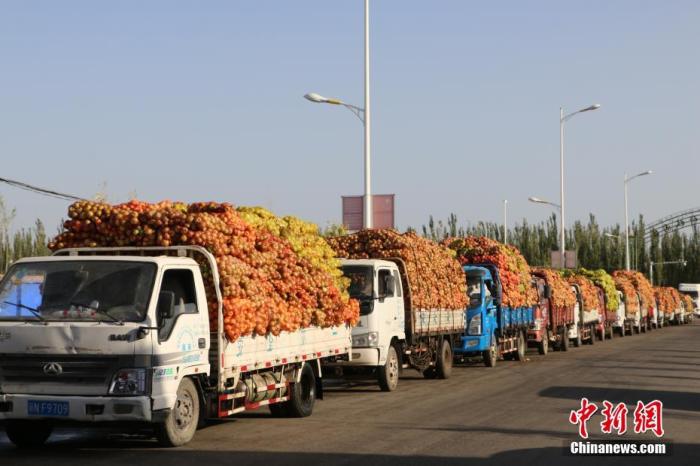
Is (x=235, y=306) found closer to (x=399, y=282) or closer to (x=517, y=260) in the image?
(x=399, y=282)

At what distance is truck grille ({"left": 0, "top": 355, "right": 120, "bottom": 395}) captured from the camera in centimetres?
1152

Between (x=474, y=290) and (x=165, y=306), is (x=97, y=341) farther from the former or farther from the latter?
(x=474, y=290)

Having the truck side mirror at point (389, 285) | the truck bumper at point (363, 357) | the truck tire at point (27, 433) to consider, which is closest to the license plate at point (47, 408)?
the truck tire at point (27, 433)

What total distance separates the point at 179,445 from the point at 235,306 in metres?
1.72

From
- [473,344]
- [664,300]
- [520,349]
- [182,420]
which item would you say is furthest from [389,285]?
[664,300]

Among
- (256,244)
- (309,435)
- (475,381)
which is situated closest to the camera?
(309,435)

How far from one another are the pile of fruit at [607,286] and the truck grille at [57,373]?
41525 mm

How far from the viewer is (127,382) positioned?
37.7 ft

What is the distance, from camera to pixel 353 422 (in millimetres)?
15344

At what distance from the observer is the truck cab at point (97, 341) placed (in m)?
11.5

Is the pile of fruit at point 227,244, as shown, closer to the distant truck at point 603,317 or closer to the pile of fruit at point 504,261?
the pile of fruit at point 504,261

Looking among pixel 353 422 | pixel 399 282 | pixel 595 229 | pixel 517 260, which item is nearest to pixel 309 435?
pixel 353 422

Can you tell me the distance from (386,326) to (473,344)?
765 centimetres

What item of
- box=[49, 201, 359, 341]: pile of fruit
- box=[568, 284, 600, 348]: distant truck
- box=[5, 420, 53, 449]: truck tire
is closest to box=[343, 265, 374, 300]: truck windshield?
box=[49, 201, 359, 341]: pile of fruit
